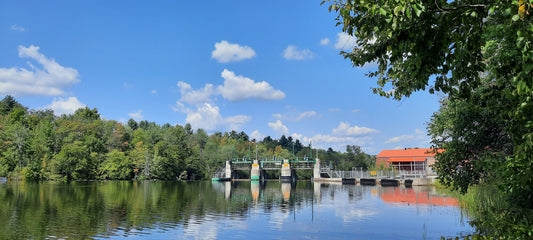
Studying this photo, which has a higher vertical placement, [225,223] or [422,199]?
[422,199]

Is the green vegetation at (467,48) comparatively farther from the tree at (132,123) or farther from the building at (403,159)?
the tree at (132,123)

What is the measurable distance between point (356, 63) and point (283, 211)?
19.6 meters

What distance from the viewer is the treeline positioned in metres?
77.1

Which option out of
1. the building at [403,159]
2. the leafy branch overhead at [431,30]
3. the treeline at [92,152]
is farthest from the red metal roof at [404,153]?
the leafy branch overhead at [431,30]

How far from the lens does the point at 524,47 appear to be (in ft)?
17.6

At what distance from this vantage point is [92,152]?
88750 mm

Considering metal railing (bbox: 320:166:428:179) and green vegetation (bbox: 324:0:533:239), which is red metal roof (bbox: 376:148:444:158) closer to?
metal railing (bbox: 320:166:428:179)

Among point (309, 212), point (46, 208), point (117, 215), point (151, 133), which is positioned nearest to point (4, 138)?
point (151, 133)

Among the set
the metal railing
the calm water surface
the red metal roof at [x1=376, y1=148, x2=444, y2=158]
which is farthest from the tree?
the calm water surface

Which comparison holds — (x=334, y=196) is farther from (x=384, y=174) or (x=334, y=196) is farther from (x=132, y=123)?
(x=132, y=123)

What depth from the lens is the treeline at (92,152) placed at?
77.1 meters

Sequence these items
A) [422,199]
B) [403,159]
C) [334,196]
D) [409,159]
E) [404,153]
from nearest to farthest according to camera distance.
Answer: [422,199]
[334,196]
[409,159]
[403,159]
[404,153]

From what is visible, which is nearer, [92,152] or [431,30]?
[431,30]

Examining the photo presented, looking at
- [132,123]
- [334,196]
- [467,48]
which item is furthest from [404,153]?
[132,123]
